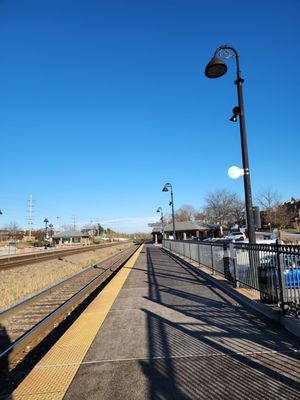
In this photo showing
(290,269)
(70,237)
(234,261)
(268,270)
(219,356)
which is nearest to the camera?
(219,356)

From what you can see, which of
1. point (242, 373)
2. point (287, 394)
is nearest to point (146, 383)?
point (242, 373)

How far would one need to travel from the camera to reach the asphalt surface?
327 centimetres

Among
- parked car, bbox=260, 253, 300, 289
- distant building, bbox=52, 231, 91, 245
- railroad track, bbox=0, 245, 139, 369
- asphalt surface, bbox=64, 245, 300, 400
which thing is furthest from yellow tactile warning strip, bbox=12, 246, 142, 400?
distant building, bbox=52, 231, 91, 245

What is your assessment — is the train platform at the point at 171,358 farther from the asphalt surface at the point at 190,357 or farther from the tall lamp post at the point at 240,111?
the tall lamp post at the point at 240,111

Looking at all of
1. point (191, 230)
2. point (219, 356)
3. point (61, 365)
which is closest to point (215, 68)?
point (219, 356)

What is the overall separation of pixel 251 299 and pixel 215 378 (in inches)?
139

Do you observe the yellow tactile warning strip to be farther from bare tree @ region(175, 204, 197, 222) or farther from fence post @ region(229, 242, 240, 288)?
bare tree @ region(175, 204, 197, 222)

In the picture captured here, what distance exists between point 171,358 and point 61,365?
1.45m

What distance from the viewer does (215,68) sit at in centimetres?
806

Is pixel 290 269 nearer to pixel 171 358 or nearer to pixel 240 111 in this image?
pixel 171 358

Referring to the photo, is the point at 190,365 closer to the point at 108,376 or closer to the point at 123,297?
the point at 108,376

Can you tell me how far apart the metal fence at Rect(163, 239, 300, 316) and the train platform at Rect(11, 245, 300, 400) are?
0.48m

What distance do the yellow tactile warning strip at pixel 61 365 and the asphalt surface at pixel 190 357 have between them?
0.45 feet

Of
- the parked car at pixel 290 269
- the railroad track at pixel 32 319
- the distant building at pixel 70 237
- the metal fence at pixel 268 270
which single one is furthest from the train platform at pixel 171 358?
the distant building at pixel 70 237
